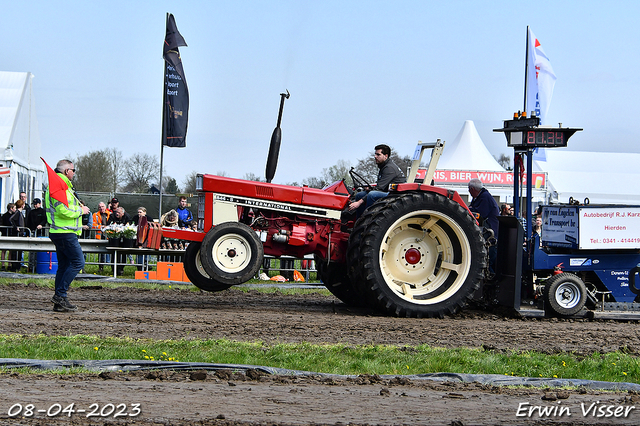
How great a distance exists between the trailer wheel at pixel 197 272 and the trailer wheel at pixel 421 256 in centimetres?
206

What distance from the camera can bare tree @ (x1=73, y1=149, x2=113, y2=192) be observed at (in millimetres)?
45469

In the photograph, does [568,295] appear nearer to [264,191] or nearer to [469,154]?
[264,191]

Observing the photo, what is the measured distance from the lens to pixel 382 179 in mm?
9391

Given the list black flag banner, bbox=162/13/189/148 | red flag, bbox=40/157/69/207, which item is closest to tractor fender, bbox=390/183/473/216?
red flag, bbox=40/157/69/207

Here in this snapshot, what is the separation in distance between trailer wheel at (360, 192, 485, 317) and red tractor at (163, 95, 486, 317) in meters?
0.01

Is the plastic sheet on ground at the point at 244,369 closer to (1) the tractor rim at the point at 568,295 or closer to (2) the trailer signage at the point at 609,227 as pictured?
(1) the tractor rim at the point at 568,295

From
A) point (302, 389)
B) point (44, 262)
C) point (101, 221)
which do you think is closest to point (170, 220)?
point (101, 221)

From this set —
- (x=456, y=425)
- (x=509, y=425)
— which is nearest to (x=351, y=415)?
Answer: (x=456, y=425)

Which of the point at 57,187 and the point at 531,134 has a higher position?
the point at 531,134

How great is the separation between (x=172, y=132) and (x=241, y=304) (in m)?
6.93

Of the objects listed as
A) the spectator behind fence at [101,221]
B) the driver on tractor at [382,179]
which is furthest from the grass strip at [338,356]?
the spectator behind fence at [101,221]

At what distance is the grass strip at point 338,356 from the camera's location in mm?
5891

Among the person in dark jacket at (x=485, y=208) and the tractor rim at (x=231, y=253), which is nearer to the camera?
the tractor rim at (x=231, y=253)

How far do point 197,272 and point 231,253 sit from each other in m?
0.68
